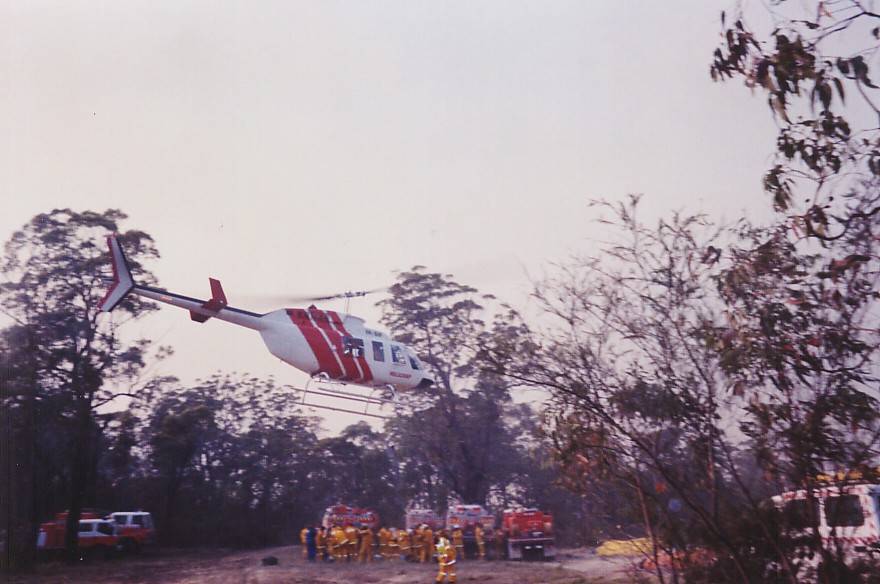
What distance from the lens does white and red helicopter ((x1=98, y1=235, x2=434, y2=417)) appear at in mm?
16984

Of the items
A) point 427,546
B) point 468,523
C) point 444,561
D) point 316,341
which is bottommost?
point 444,561

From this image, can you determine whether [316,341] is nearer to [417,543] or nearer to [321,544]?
[321,544]

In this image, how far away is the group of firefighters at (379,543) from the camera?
22.7 m

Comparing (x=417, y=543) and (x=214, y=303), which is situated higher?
(x=214, y=303)

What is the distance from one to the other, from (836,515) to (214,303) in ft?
42.3

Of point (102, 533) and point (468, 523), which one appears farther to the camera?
point (468, 523)

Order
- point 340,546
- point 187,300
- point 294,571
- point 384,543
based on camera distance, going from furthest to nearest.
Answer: point 384,543, point 340,546, point 294,571, point 187,300

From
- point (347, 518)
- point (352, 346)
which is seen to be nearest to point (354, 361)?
point (352, 346)

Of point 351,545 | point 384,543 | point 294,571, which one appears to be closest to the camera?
point 294,571

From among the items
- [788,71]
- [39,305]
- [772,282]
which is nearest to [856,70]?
[788,71]

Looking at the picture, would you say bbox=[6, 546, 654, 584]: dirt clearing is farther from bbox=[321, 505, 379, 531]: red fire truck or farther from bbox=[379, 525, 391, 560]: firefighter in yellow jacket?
bbox=[321, 505, 379, 531]: red fire truck

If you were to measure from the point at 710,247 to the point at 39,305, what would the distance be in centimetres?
2326

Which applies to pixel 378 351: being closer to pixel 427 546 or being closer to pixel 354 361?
pixel 354 361

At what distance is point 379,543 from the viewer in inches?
950
